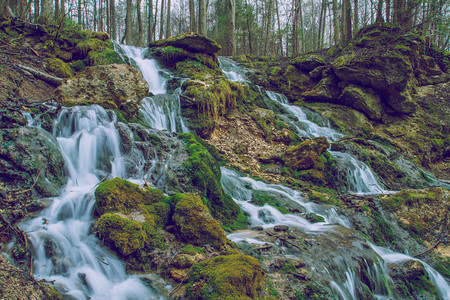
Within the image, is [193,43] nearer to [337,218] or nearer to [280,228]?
[337,218]

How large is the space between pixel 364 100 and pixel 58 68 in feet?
46.4

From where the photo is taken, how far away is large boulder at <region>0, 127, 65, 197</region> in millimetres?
4468

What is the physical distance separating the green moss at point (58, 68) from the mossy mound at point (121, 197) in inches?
302

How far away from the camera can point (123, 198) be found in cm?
441

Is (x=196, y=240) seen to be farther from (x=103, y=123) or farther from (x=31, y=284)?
(x=103, y=123)

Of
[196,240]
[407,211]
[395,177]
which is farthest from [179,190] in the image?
[395,177]

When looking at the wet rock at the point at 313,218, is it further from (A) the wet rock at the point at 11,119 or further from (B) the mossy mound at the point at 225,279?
(A) the wet rock at the point at 11,119

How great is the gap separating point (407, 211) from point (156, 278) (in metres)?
6.49

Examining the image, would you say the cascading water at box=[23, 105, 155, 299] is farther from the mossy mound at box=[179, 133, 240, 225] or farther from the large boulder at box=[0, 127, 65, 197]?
the mossy mound at box=[179, 133, 240, 225]

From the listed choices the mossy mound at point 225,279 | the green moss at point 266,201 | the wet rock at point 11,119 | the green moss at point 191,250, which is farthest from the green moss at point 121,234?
the green moss at point 266,201

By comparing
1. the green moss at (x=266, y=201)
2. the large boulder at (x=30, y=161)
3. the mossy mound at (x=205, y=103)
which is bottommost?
the green moss at (x=266, y=201)

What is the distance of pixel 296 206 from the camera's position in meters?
7.10

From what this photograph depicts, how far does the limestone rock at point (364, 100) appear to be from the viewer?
14.9 metres

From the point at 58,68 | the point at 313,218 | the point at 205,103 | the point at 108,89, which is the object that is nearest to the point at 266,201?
the point at 313,218
